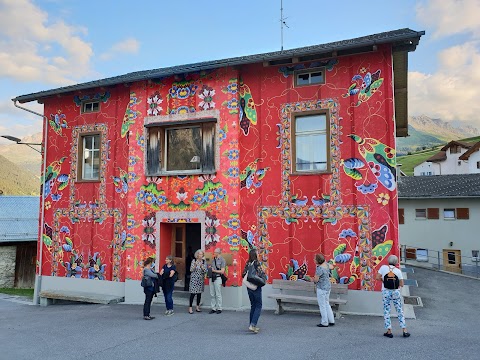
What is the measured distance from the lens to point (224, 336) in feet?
25.6

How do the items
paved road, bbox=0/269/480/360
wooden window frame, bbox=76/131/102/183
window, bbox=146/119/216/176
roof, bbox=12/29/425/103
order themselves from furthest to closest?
1. wooden window frame, bbox=76/131/102/183
2. window, bbox=146/119/216/176
3. roof, bbox=12/29/425/103
4. paved road, bbox=0/269/480/360

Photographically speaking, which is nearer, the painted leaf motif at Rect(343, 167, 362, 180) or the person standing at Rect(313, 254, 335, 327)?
the person standing at Rect(313, 254, 335, 327)

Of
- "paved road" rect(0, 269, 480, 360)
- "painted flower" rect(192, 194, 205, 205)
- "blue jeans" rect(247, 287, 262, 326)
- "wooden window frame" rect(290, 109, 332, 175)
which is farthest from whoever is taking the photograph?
"painted flower" rect(192, 194, 205, 205)

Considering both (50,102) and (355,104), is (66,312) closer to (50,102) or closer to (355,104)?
(50,102)

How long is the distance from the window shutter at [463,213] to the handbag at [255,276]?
84.4 feet

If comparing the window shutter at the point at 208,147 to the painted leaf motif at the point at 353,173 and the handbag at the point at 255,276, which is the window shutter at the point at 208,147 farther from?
the handbag at the point at 255,276

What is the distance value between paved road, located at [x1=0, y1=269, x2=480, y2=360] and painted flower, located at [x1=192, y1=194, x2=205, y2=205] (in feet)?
9.48

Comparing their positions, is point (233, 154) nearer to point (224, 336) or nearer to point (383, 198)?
point (383, 198)

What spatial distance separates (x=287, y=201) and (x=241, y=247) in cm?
177

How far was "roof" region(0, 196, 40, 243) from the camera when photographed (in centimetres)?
2053

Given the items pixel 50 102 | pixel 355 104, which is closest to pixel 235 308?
pixel 355 104

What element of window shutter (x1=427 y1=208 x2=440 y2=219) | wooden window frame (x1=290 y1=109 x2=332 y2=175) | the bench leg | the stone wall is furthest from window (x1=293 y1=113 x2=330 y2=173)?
window shutter (x1=427 y1=208 x2=440 y2=219)

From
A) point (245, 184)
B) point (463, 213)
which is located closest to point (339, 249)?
point (245, 184)

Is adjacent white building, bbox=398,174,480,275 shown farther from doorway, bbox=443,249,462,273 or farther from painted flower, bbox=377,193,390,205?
painted flower, bbox=377,193,390,205
